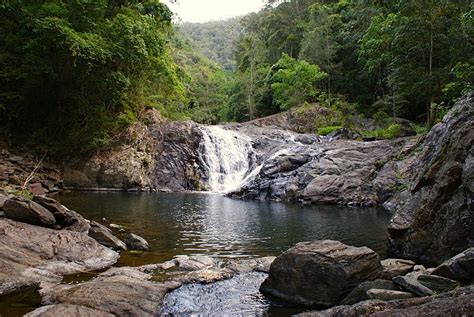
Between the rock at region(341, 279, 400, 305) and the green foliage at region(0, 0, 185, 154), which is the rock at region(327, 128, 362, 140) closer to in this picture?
the green foliage at region(0, 0, 185, 154)

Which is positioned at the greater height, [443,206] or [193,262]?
[443,206]

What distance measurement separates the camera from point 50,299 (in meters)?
6.60

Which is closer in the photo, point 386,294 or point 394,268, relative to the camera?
point 386,294

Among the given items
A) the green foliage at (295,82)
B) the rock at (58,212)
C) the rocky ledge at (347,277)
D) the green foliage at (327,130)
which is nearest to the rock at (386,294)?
the rocky ledge at (347,277)

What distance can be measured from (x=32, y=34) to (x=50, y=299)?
21.0m

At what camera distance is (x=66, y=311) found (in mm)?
5828

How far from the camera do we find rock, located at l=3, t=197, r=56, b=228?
31.8ft

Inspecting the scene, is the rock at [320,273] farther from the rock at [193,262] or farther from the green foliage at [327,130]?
the green foliage at [327,130]

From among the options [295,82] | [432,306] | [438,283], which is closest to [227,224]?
[438,283]

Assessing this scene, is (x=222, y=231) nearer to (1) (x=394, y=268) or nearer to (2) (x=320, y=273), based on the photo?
(2) (x=320, y=273)

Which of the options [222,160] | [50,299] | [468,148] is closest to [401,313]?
[50,299]

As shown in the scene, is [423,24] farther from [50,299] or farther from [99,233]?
[50,299]

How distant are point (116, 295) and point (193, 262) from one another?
302cm

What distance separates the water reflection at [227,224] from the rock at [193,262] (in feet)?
2.18
